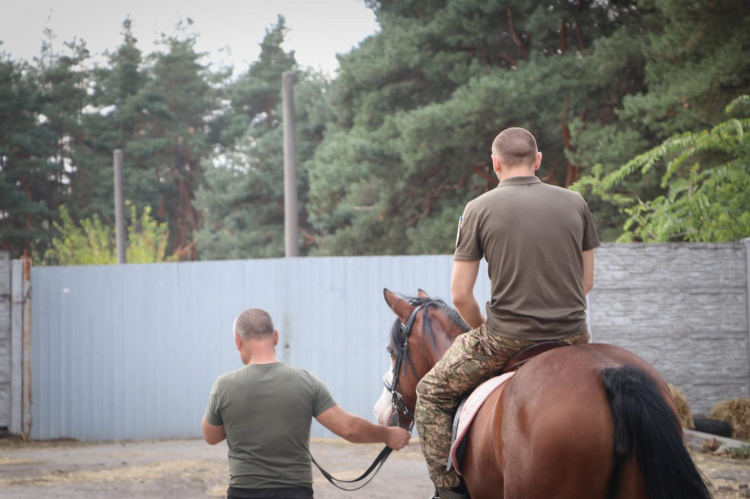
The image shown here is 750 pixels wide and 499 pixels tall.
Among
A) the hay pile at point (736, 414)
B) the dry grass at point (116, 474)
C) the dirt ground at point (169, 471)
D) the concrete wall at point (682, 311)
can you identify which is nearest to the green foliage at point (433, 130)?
the concrete wall at point (682, 311)

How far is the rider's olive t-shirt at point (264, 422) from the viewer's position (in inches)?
140

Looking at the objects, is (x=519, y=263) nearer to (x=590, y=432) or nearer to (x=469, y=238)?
(x=469, y=238)

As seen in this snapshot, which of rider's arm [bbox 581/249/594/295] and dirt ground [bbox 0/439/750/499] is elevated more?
rider's arm [bbox 581/249/594/295]

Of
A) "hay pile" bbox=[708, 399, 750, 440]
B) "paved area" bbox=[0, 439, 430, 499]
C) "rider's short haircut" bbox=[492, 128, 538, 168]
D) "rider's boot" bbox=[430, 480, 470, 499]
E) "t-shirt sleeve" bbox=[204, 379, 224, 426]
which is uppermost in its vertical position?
"rider's short haircut" bbox=[492, 128, 538, 168]

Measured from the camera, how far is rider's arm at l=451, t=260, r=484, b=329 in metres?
3.66

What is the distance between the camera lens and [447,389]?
12.6 ft

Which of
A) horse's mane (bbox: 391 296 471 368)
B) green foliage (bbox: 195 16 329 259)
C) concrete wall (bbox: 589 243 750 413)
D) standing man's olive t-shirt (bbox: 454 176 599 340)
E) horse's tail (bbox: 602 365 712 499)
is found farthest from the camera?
green foliage (bbox: 195 16 329 259)

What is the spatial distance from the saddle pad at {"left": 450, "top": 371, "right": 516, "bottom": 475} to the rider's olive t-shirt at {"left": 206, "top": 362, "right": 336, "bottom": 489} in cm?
64

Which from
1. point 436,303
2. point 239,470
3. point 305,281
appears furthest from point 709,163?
point 239,470

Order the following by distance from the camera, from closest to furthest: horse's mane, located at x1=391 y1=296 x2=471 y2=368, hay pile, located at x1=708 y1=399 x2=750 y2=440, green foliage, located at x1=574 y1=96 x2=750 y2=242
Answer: horse's mane, located at x1=391 y1=296 x2=471 y2=368, hay pile, located at x1=708 y1=399 x2=750 y2=440, green foliage, located at x1=574 y1=96 x2=750 y2=242

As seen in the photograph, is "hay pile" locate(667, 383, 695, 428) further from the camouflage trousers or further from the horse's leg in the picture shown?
the horse's leg

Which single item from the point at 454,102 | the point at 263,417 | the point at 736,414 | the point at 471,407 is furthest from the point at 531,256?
the point at 454,102

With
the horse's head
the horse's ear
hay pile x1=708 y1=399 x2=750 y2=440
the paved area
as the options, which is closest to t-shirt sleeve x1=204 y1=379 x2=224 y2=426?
the horse's head

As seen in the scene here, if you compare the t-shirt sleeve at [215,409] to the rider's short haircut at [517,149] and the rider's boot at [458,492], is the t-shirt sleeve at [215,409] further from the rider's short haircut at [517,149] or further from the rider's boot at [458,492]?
the rider's short haircut at [517,149]
